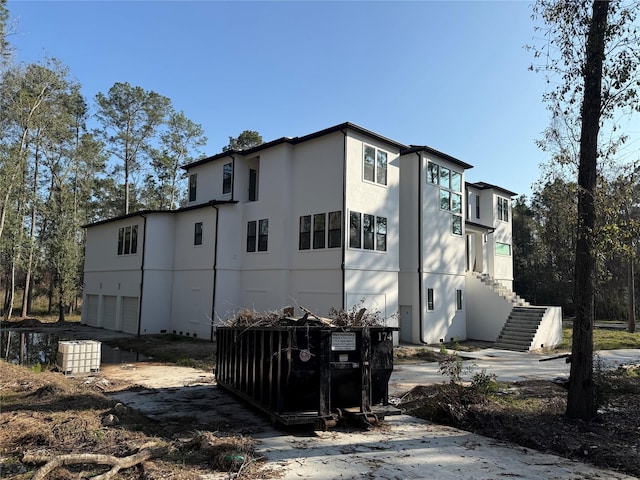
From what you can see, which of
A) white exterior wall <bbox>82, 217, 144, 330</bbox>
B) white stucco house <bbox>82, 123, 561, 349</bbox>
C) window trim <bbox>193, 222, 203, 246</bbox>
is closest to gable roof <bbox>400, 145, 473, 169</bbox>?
white stucco house <bbox>82, 123, 561, 349</bbox>

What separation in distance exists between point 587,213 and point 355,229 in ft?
35.6

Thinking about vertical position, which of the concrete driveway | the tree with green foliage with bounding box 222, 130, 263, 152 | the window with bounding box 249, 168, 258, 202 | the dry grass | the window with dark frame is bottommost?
the concrete driveway

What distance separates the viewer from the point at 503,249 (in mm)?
30188

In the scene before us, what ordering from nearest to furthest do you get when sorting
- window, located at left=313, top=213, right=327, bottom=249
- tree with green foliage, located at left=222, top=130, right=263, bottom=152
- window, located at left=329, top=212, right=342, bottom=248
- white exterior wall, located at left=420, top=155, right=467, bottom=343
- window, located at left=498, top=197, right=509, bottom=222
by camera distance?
1. window, located at left=329, top=212, right=342, bottom=248
2. window, located at left=313, top=213, right=327, bottom=249
3. white exterior wall, located at left=420, top=155, right=467, bottom=343
4. window, located at left=498, top=197, right=509, bottom=222
5. tree with green foliage, located at left=222, top=130, right=263, bottom=152

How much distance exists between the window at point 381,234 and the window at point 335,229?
2.06 meters

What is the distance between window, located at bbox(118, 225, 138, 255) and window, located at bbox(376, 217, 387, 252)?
13661mm

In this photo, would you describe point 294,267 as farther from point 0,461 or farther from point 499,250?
point 499,250

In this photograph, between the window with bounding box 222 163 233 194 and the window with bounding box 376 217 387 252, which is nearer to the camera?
the window with bounding box 376 217 387 252

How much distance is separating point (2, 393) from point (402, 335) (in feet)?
52.6

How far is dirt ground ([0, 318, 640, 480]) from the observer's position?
500cm

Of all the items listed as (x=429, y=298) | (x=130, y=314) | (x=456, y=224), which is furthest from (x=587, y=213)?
(x=130, y=314)

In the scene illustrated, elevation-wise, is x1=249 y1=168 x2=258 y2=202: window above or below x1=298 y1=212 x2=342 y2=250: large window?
above

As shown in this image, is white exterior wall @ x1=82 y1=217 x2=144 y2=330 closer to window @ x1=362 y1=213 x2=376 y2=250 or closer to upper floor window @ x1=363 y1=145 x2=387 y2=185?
window @ x1=362 y1=213 x2=376 y2=250

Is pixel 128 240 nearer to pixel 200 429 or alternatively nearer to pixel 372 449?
pixel 200 429
